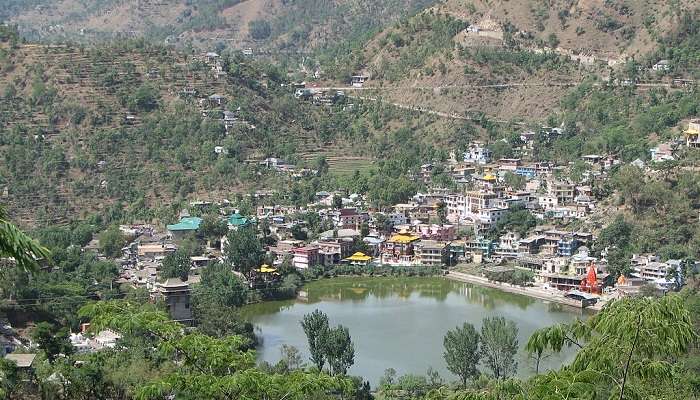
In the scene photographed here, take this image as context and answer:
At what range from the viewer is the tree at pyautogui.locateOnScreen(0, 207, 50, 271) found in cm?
313

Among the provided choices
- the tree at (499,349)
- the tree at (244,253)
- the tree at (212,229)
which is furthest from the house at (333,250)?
the tree at (499,349)

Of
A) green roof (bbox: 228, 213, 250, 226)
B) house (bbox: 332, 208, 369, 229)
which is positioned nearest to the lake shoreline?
A: house (bbox: 332, 208, 369, 229)

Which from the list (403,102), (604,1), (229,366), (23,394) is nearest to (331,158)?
(403,102)

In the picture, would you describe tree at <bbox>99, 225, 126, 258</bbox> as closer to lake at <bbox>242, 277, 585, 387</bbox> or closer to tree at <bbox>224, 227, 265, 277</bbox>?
tree at <bbox>224, 227, 265, 277</bbox>

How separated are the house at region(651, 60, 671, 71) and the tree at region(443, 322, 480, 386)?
16.2 metres

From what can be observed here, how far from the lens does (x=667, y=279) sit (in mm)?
17344

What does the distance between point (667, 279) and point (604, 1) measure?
1517 centimetres

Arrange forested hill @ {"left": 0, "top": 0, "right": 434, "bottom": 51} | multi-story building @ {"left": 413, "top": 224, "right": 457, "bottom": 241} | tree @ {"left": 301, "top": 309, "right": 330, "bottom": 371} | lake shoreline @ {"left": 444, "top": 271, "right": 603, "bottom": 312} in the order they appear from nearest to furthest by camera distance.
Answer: tree @ {"left": 301, "top": 309, "right": 330, "bottom": 371}, lake shoreline @ {"left": 444, "top": 271, "right": 603, "bottom": 312}, multi-story building @ {"left": 413, "top": 224, "right": 457, "bottom": 241}, forested hill @ {"left": 0, "top": 0, "right": 434, "bottom": 51}

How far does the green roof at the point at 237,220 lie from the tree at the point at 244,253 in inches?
76.2

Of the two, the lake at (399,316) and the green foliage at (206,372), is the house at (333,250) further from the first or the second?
the green foliage at (206,372)

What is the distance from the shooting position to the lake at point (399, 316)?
13.5 metres

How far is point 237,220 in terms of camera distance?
2056cm

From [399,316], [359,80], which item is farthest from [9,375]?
[359,80]

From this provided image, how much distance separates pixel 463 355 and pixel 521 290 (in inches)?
231
